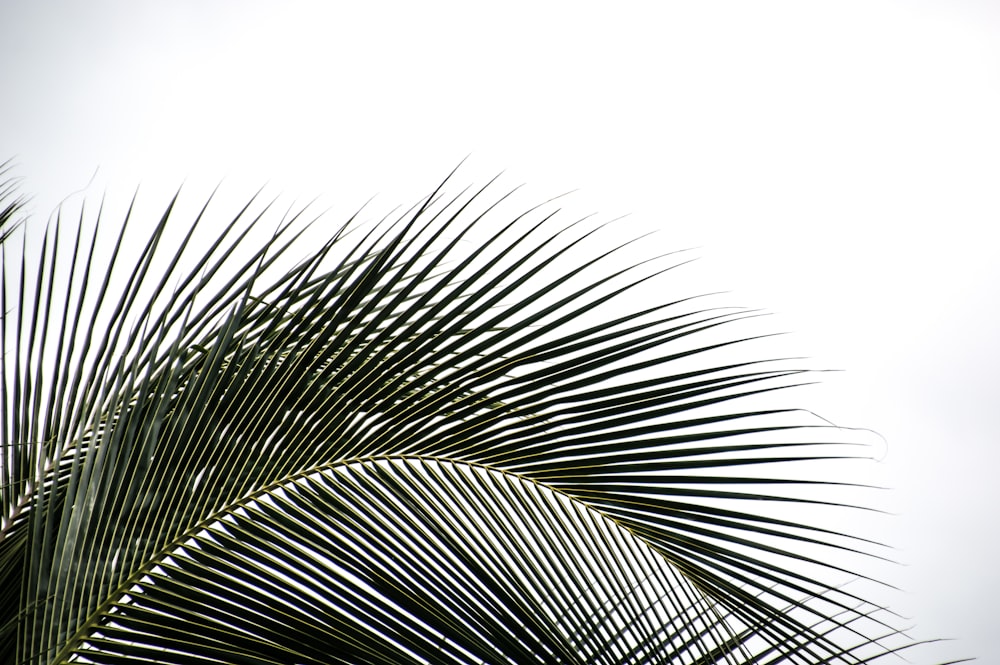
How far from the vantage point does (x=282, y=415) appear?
98 centimetres

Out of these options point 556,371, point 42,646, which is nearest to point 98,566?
point 42,646

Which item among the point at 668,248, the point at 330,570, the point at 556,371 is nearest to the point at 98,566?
the point at 330,570

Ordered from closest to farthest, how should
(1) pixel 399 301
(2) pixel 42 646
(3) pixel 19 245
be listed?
(2) pixel 42 646 < (1) pixel 399 301 < (3) pixel 19 245

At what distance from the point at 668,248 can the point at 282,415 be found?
373 centimetres

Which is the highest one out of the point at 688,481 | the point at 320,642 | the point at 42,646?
the point at 688,481

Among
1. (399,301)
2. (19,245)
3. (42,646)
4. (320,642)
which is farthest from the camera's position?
(19,245)

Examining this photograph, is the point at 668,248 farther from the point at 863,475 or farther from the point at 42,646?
the point at 42,646

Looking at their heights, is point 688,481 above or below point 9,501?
above

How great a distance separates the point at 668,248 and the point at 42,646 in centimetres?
404

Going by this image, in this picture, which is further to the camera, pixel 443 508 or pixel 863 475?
pixel 863 475

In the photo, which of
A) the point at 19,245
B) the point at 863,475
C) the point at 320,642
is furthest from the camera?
the point at 863,475

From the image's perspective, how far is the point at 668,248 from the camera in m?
4.38

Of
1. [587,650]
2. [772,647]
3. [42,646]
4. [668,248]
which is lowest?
[42,646]

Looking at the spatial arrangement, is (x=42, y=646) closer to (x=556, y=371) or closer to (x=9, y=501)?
(x=9, y=501)
